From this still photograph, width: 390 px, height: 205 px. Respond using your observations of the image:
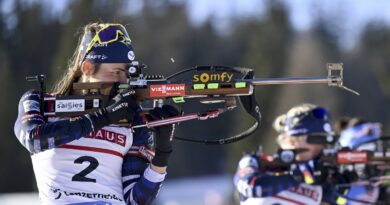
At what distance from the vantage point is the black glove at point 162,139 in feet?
17.6

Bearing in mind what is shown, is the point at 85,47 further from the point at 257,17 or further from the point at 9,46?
the point at 257,17

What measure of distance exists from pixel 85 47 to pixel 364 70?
192 ft

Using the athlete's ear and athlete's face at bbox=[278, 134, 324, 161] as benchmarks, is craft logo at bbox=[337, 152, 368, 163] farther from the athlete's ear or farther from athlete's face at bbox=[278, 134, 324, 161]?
the athlete's ear

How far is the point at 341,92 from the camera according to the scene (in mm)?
46812

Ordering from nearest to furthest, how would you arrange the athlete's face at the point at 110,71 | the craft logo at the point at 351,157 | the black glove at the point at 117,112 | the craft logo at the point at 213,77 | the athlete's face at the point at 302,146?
Answer: the black glove at the point at 117,112
the craft logo at the point at 213,77
the athlete's face at the point at 110,71
the athlete's face at the point at 302,146
the craft logo at the point at 351,157

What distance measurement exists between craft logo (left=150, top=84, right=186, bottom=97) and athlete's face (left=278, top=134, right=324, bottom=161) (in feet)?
7.42

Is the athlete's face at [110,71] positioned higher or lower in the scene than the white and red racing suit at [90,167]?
higher

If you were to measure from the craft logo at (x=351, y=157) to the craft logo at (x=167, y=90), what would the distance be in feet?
8.86

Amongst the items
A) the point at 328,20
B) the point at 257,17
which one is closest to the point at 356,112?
the point at 257,17

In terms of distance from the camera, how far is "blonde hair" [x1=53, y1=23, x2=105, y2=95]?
556 centimetres

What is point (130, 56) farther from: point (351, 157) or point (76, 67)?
point (351, 157)

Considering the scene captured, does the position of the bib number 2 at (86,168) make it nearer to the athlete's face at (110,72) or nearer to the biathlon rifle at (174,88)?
the biathlon rifle at (174,88)

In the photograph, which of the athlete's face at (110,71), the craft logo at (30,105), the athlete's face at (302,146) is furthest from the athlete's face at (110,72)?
the athlete's face at (302,146)

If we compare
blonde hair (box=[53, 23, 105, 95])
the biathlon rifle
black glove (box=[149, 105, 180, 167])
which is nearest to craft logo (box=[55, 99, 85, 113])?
the biathlon rifle
